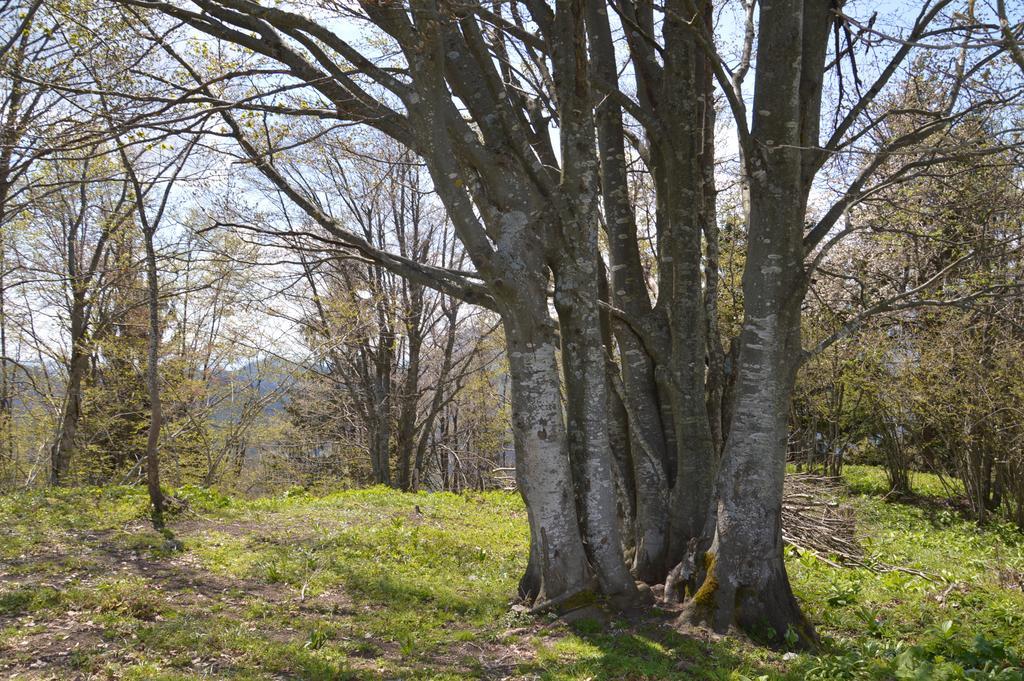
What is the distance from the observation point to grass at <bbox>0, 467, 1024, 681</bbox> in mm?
4066

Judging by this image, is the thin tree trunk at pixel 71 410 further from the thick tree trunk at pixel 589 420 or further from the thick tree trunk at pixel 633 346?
the thick tree trunk at pixel 589 420

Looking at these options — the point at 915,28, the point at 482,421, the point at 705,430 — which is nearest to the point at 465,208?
the point at 705,430

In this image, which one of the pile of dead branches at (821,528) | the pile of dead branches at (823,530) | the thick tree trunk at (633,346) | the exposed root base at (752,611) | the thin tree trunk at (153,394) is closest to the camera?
the exposed root base at (752,611)

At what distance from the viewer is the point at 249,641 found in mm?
4434

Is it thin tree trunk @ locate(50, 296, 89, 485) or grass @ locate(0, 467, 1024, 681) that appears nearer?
grass @ locate(0, 467, 1024, 681)

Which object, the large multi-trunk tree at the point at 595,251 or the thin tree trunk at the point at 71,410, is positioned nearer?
the large multi-trunk tree at the point at 595,251

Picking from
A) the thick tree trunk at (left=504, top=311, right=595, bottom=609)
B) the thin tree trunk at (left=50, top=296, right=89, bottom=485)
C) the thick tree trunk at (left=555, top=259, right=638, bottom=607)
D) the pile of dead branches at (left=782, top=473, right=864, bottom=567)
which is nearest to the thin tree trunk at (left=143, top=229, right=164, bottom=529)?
the thick tree trunk at (left=504, top=311, right=595, bottom=609)

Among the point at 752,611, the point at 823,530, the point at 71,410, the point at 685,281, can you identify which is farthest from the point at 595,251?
the point at 71,410

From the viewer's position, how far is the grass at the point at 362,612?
407 cm

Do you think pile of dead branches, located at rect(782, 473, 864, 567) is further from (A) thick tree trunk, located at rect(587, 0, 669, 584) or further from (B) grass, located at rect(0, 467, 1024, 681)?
(A) thick tree trunk, located at rect(587, 0, 669, 584)

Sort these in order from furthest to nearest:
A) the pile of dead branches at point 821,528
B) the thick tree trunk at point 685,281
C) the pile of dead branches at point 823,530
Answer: the pile of dead branches at point 821,528 < the pile of dead branches at point 823,530 < the thick tree trunk at point 685,281

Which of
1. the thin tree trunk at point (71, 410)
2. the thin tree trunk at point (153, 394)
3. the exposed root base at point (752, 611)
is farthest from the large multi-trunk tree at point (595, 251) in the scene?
the thin tree trunk at point (71, 410)

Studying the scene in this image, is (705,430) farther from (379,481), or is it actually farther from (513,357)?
(379,481)

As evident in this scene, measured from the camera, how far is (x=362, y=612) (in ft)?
17.7
